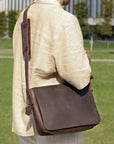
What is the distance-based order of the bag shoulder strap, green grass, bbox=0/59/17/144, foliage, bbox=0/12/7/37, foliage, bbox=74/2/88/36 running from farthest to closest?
foliage, bbox=74/2/88/36 → foliage, bbox=0/12/7/37 → green grass, bbox=0/59/17/144 → the bag shoulder strap

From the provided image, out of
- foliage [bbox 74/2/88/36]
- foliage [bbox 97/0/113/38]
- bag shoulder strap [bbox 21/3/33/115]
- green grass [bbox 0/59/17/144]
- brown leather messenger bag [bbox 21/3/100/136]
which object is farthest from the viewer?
foliage [bbox 74/2/88/36]

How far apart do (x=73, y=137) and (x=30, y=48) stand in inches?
24.6

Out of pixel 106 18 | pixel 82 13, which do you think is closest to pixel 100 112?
pixel 106 18

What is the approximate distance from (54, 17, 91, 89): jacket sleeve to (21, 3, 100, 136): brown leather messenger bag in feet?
0.24

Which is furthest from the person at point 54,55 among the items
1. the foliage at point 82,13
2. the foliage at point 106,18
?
the foliage at point 82,13

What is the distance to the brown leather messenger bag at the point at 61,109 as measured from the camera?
2.02m

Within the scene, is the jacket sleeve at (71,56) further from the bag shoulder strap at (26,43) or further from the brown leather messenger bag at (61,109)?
the bag shoulder strap at (26,43)

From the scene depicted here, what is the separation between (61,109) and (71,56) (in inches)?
12.5

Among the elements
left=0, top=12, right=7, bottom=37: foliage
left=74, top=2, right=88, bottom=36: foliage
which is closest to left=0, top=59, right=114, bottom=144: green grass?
left=0, top=12, right=7, bottom=37: foliage

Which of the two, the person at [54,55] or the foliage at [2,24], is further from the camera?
the foliage at [2,24]

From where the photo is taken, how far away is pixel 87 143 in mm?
4738

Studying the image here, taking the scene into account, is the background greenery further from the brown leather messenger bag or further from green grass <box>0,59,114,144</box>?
the brown leather messenger bag

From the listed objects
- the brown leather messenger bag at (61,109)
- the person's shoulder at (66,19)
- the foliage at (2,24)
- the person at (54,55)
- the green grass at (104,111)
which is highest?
A: the person's shoulder at (66,19)

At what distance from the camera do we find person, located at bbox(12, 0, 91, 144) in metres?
2.06
